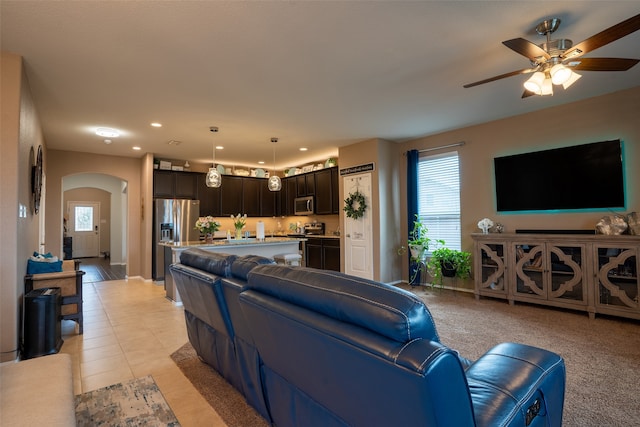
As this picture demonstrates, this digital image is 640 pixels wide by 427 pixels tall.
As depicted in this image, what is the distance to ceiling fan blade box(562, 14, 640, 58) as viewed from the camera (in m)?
1.89

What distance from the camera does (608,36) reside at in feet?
6.75

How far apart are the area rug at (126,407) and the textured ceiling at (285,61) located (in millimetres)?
2721

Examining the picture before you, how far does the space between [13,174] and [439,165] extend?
5.63 metres

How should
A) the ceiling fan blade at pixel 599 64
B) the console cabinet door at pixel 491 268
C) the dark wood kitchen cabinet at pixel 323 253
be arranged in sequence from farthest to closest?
the dark wood kitchen cabinet at pixel 323 253, the console cabinet door at pixel 491 268, the ceiling fan blade at pixel 599 64

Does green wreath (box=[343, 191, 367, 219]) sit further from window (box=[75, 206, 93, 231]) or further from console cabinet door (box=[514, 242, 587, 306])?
window (box=[75, 206, 93, 231])

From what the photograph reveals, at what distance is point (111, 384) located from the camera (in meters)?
2.43

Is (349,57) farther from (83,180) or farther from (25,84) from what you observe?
(83,180)

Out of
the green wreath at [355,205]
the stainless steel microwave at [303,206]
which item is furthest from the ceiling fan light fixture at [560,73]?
the stainless steel microwave at [303,206]

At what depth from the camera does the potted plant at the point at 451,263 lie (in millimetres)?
5043

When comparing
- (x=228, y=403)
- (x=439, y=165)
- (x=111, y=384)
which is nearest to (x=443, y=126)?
(x=439, y=165)

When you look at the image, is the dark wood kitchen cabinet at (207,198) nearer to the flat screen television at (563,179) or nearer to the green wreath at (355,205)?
the green wreath at (355,205)

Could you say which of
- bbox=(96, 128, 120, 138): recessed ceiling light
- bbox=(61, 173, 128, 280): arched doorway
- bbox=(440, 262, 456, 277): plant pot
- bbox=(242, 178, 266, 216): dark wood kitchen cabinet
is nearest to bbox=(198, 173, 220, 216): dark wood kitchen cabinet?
bbox=(242, 178, 266, 216): dark wood kitchen cabinet

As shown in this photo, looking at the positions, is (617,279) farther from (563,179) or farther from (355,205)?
(355,205)

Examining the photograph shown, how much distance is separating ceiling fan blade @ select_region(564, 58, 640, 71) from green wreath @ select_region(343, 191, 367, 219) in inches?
150
